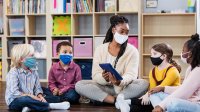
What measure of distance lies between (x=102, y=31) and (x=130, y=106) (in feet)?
9.52

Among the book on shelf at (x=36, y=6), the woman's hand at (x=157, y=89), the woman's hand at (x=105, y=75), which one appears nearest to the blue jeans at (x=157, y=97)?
the woman's hand at (x=157, y=89)

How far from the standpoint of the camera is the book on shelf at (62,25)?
5723mm

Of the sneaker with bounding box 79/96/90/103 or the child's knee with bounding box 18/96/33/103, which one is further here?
the sneaker with bounding box 79/96/90/103

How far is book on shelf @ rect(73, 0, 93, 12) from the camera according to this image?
5.60 metres

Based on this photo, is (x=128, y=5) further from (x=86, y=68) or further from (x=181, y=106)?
(x=181, y=106)

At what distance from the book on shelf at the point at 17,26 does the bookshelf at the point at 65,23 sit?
46mm

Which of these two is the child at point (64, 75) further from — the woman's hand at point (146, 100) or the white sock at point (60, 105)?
the woman's hand at point (146, 100)

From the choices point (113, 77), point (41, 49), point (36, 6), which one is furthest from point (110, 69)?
point (36, 6)

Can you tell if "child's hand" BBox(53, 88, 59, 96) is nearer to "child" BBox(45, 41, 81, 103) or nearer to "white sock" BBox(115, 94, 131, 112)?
"child" BBox(45, 41, 81, 103)

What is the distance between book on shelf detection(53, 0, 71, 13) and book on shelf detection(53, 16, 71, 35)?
113 millimetres

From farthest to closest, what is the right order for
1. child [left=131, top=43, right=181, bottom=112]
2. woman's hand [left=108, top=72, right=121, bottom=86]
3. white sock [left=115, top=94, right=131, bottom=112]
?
Answer: woman's hand [left=108, top=72, right=121, bottom=86] < child [left=131, top=43, right=181, bottom=112] < white sock [left=115, top=94, right=131, bottom=112]

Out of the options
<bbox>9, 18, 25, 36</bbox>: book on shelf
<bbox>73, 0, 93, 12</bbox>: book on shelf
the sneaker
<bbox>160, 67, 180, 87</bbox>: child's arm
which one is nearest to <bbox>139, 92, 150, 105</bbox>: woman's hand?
<bbox>160, 67, 180, 87</bbox>: child's arm

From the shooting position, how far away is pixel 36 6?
578cm

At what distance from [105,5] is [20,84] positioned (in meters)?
2.64
